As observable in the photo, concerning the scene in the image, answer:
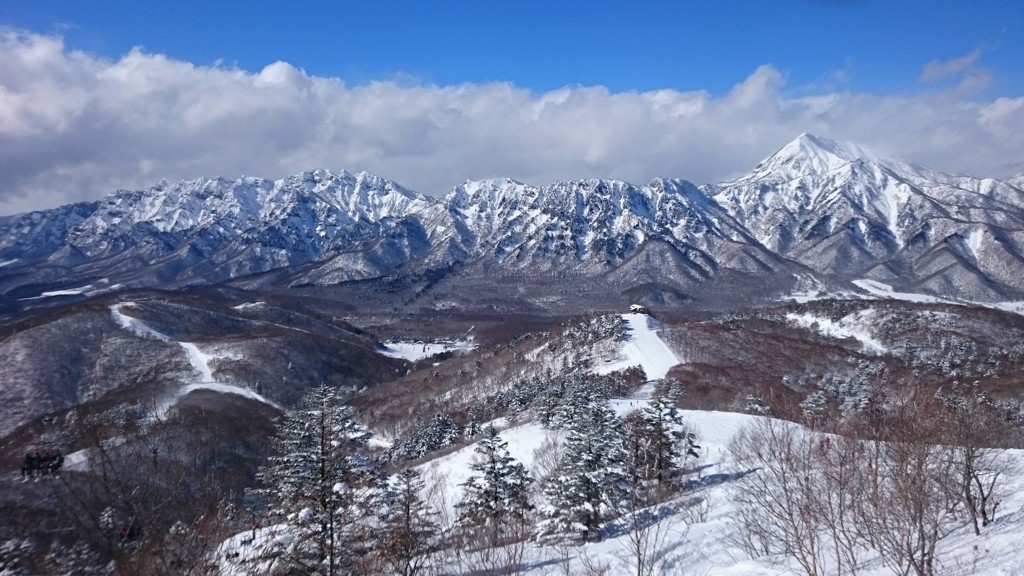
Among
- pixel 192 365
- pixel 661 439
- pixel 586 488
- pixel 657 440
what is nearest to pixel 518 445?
pixel 657 440

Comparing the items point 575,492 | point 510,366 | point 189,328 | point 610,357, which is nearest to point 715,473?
point 575,492

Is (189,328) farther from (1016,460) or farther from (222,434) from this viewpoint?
(1016,460)

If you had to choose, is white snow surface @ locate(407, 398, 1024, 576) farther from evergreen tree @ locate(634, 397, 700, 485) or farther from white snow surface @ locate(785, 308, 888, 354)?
white snow surface @ locate(785, 308, 888, 354)

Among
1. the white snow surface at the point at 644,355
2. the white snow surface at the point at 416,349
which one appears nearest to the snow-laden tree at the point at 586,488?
the white snow surface at the point at 644,355

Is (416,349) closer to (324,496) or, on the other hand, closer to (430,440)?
(430,440)

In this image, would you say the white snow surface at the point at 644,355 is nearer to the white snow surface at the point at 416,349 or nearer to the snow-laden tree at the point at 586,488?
the snow-laden tree at the point at 586,488
